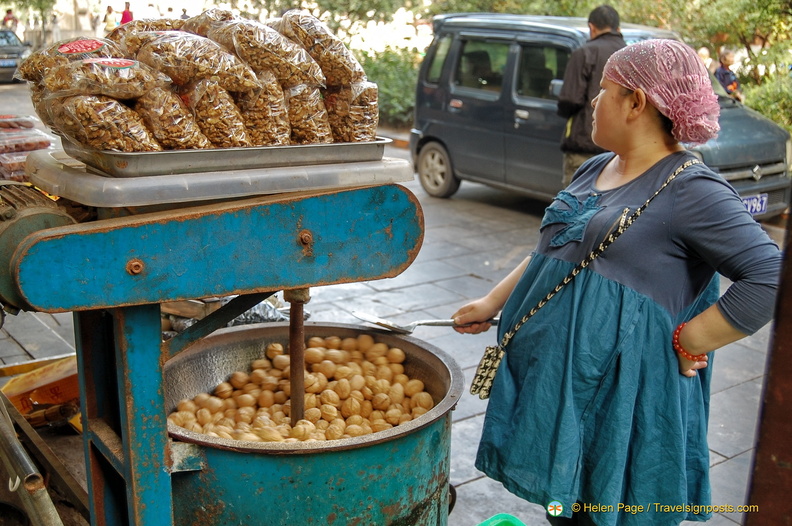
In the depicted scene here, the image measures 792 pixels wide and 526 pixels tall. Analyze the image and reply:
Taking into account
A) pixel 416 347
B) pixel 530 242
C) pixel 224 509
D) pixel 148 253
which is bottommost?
pixel 530 242

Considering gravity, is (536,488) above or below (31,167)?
below

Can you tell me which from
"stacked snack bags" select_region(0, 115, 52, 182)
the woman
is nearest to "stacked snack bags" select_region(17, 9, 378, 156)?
the woman

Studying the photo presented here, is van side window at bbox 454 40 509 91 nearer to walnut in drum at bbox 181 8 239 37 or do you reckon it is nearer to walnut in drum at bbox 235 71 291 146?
walnut in drum at bbox 181 8 239 37

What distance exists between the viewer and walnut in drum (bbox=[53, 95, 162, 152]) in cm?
163

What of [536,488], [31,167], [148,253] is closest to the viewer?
[148,253]

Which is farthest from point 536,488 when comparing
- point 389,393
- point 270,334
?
point 270,334

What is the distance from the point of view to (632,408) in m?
2.06

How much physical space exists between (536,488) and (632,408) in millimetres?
342

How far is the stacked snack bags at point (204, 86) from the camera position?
166 centimetres

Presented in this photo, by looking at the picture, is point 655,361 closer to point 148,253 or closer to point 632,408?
point 632,408

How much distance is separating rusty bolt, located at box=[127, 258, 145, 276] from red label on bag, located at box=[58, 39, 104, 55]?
498 mm

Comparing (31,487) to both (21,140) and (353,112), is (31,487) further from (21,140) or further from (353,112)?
(21,140)

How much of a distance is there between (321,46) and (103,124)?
61cm

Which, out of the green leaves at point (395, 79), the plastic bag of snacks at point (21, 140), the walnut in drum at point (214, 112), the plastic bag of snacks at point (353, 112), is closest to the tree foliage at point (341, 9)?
the green leaves at point (395, 79)
